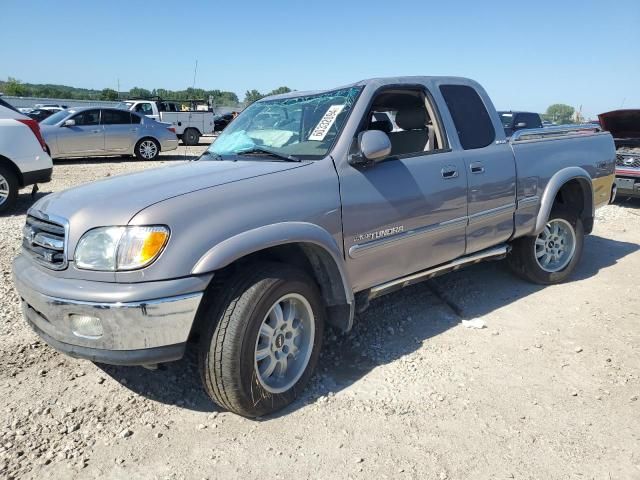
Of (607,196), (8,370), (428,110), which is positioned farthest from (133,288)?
(607,196)

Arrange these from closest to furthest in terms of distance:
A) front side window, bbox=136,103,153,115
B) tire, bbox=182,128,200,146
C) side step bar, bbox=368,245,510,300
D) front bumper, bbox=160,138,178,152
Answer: side step bar, bbox=368,245,510,300
front bumper, bbox=160,138,178,152
front side window, bbox=136,103,153,115
tire, bbox=182,128,200,146

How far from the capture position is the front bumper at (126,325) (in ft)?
7.71

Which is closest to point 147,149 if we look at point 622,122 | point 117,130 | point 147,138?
point 147,138

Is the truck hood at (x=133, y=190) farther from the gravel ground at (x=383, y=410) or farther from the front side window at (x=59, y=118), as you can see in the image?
the front side window at (x=59, y=118)

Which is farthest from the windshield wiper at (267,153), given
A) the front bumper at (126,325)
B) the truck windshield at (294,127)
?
the front bumper at (126,325)

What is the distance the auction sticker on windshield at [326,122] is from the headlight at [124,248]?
4.37 feet

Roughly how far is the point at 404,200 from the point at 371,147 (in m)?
0.52

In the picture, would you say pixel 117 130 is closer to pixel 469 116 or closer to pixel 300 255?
pixel 469 116

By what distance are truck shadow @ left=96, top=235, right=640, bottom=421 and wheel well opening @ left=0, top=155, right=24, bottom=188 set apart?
549cm

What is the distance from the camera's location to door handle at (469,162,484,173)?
3.92 m

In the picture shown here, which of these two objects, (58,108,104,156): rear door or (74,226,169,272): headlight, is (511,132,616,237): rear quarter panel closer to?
(74,226,169,272): headlight

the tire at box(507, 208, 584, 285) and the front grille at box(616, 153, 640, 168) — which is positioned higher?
the front grille at box(616, 153, 640, 168)

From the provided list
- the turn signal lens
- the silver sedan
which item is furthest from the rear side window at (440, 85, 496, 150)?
the silver sedan

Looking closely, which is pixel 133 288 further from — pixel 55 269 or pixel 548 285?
pixel 548 285
